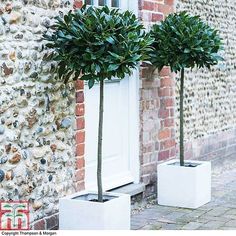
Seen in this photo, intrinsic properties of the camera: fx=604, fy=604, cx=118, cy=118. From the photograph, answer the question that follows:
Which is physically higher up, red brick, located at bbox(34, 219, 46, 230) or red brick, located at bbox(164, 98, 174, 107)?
red brick, located at bbox(164, 98, 174, 107)

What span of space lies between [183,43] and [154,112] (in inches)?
42.7

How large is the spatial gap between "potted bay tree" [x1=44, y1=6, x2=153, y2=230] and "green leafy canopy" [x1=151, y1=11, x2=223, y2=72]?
1.21 m

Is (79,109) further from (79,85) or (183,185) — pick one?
(183,185)

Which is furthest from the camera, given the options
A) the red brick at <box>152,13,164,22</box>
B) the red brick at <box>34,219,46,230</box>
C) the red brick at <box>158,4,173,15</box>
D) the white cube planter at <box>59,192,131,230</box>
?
the red brick at <box>158,4,173,15</box>

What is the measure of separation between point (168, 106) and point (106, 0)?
1.77 meters

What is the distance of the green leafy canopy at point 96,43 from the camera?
16.8 ft

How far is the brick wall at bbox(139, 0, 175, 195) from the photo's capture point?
7.04 metres

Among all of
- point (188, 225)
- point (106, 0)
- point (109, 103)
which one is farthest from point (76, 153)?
point (106, 0)

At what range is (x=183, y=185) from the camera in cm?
680

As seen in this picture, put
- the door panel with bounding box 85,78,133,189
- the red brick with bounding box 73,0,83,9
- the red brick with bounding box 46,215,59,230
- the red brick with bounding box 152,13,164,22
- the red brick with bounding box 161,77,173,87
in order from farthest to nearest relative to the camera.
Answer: the red brick with bounding box 161,77,173,87 → the red brick with bounding box 152,13,164,22 → the door panel with bounding box 85,78,133,189 → the red brick with bounding box 73,0,83,9 → the red brick with bounding box 46,215,59,230

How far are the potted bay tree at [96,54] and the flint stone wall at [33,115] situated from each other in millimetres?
183


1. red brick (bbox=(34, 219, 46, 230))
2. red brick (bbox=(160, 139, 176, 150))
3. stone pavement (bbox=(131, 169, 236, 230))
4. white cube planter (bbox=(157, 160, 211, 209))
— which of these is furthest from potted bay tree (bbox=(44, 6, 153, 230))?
red brick (bbox=(160, 139, 176, 150))

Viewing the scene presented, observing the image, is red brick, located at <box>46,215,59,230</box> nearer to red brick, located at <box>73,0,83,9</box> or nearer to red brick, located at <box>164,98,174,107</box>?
red brick, located at <box>73,0,83,9</box>

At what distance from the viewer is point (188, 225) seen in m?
6.07
